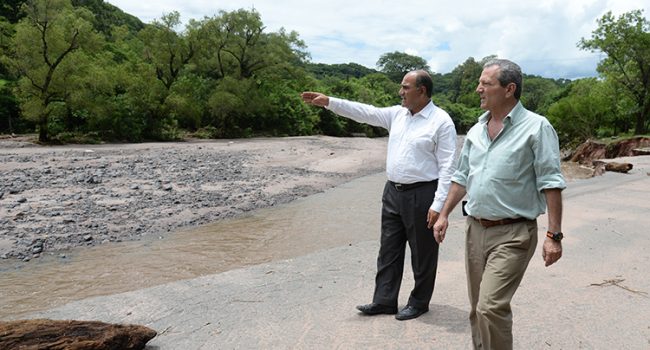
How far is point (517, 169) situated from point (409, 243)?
1561 mm

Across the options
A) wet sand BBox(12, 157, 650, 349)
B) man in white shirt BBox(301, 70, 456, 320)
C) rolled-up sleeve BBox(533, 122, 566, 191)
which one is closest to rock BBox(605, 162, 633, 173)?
wet sand BBox(12, 157, 650, 349)

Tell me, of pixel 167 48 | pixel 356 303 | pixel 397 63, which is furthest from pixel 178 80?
pixel 397 63

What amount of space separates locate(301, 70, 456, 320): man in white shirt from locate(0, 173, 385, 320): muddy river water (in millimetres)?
3320

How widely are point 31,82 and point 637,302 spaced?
2445cm

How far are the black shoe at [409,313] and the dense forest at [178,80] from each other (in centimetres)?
2288

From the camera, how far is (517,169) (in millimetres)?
2812

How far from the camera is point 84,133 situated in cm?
2616

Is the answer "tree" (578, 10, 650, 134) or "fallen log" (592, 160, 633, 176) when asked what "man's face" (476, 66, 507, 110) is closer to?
"fallen log" (592, 160, 633, 176)

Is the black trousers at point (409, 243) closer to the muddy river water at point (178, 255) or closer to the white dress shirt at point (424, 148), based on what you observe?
the white dress shirt at point (424, 148)

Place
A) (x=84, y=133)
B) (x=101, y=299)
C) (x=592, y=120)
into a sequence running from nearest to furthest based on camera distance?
(x=101, y=299) < (x=84, y=133) < (x=592, y=120)

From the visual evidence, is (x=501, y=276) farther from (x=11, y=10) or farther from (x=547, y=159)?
(x=11, y=10)

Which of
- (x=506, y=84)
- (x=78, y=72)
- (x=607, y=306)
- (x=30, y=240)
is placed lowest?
(x=30, y=240)

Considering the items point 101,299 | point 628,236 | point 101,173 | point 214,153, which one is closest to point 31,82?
point 214,153

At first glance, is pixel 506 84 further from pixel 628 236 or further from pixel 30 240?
pixel 30 240
